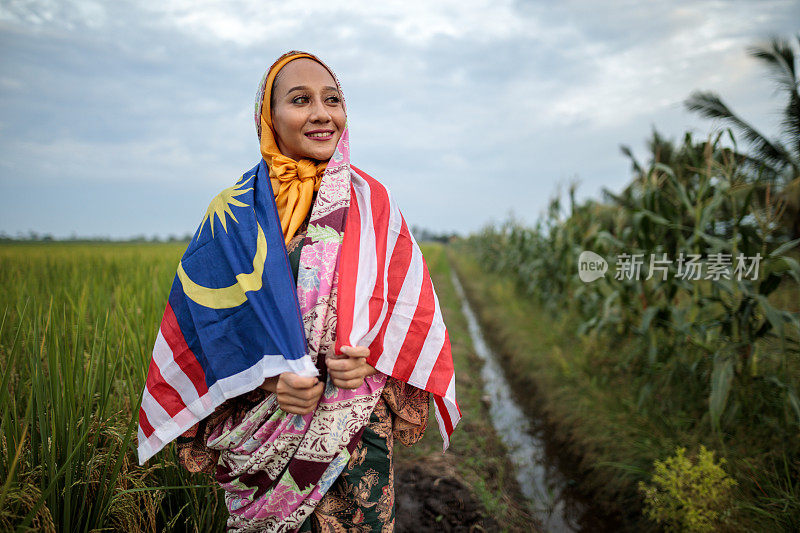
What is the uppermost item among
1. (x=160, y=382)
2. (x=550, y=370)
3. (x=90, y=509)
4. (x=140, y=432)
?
(x=160, y=382)

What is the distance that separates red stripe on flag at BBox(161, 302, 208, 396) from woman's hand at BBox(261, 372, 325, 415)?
0.23 metres

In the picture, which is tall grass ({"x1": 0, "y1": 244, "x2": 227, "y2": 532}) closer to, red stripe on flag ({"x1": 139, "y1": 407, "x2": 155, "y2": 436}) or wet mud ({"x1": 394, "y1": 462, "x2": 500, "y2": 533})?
red stripe on flag ({"x1": 139, "y1": 407, "x2": 155, "y2": 436})

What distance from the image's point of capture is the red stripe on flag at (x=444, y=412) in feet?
4.06

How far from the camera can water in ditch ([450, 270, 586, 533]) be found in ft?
8.00

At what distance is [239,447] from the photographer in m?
1.02

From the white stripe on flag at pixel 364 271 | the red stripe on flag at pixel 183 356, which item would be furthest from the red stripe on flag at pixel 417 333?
the red stripe on flag at pixel 183 356

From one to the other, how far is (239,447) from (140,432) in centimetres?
31

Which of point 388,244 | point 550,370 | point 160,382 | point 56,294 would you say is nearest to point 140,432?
point 160,382

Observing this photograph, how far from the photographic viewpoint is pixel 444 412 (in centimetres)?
126

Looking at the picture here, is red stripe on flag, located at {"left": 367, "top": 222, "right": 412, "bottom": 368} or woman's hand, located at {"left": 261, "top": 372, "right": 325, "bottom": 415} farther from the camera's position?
red stripe on flag, located at {"left": 367, "top": 222, "right": 412, "bottom": 368}

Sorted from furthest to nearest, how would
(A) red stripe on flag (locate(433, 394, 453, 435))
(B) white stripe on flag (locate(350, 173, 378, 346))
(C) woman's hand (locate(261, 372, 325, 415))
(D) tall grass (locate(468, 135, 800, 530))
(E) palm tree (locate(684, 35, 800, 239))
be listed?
(E) palm tree (locate(684, 35, 800, 239))
(D) tall grass (locate(468, 135, 800, 530))
(A) red stripe on flag (locate(433, 394, 453, 435))
(B) white stripe on flag (locate(350, 173, 378, 346))
(C) woman's hand (locate(261, 372, 325, 415))

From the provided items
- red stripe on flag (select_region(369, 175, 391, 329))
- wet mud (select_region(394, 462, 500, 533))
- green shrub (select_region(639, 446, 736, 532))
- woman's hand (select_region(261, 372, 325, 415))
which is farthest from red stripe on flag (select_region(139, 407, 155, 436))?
green shrub (select_region(639, 446, 736, 532))

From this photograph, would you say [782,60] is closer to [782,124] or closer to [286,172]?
[782,124]

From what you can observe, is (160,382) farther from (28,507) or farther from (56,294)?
(56,294)
